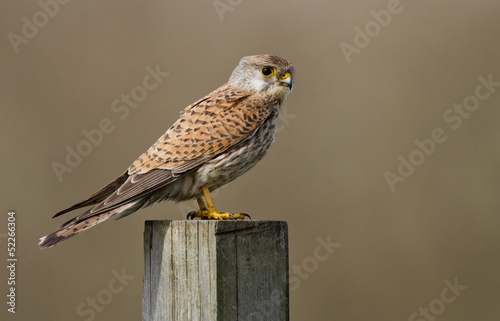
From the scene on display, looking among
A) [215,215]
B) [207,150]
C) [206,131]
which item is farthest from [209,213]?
[206,131]

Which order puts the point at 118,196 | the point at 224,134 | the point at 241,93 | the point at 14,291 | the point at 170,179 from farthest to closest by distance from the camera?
1. the point at 14,291
2. the point at 241,93
3. the point at 224,134
4. the point at 170,179
5. the point at 118,196

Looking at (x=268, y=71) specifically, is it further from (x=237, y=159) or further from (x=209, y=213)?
(x=209, y=213)

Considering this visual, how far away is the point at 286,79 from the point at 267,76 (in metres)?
0.12

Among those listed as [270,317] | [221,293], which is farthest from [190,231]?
[270,317]

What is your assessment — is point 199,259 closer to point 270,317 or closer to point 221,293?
point 221,293

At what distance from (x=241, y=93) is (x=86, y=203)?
1.21 m

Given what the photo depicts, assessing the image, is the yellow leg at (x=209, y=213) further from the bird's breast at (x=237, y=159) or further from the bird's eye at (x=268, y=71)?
the bird's eye at (x=268, y=71)

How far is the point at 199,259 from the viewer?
6.68ft

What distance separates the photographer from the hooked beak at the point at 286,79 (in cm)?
364

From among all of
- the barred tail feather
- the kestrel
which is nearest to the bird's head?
the kestrel

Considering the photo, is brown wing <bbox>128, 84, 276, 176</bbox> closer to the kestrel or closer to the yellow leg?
the kestrel

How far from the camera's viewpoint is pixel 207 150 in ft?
10.2

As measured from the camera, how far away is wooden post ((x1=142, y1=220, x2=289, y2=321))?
2.00 metres

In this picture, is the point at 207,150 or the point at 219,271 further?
the point at 207,150
